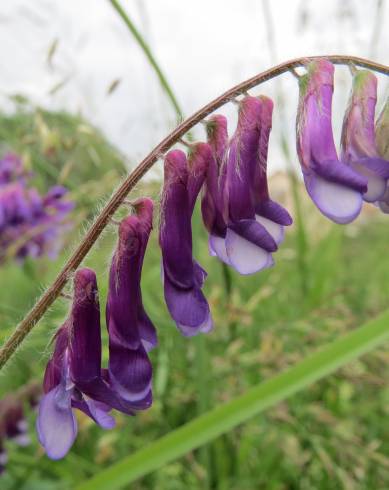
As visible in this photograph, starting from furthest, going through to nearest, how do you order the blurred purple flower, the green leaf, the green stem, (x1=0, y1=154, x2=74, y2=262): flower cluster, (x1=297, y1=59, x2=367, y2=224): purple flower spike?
(x1=0, y1=154, x2=74, y2=262): flower cluster, the blurred purple flower, the green stem, the green leaf, (x1=297, y1=59, x2=367, y2=224): purple flower spike

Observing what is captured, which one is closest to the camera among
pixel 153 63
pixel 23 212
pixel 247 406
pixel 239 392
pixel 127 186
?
pixel 127 186

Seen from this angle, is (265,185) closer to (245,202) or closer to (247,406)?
(245,202)

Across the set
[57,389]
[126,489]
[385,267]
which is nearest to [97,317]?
Answer: [57,389]

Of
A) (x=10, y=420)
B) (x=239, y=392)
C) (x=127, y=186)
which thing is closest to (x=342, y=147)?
(x=127, y=186)

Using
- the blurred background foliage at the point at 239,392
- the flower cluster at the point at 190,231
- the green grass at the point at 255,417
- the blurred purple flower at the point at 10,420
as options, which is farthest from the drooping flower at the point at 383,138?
the blurred purple flower at the point at 10,420

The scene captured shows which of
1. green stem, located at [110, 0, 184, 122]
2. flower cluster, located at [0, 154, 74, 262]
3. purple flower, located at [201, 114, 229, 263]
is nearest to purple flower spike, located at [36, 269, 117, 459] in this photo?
purple flower, located at [201, 114, 229, 263]

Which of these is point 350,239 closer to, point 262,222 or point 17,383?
point 17,383

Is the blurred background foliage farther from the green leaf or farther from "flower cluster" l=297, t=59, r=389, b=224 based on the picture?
"flower cluster" l=297, t=59, r=389, b=224
